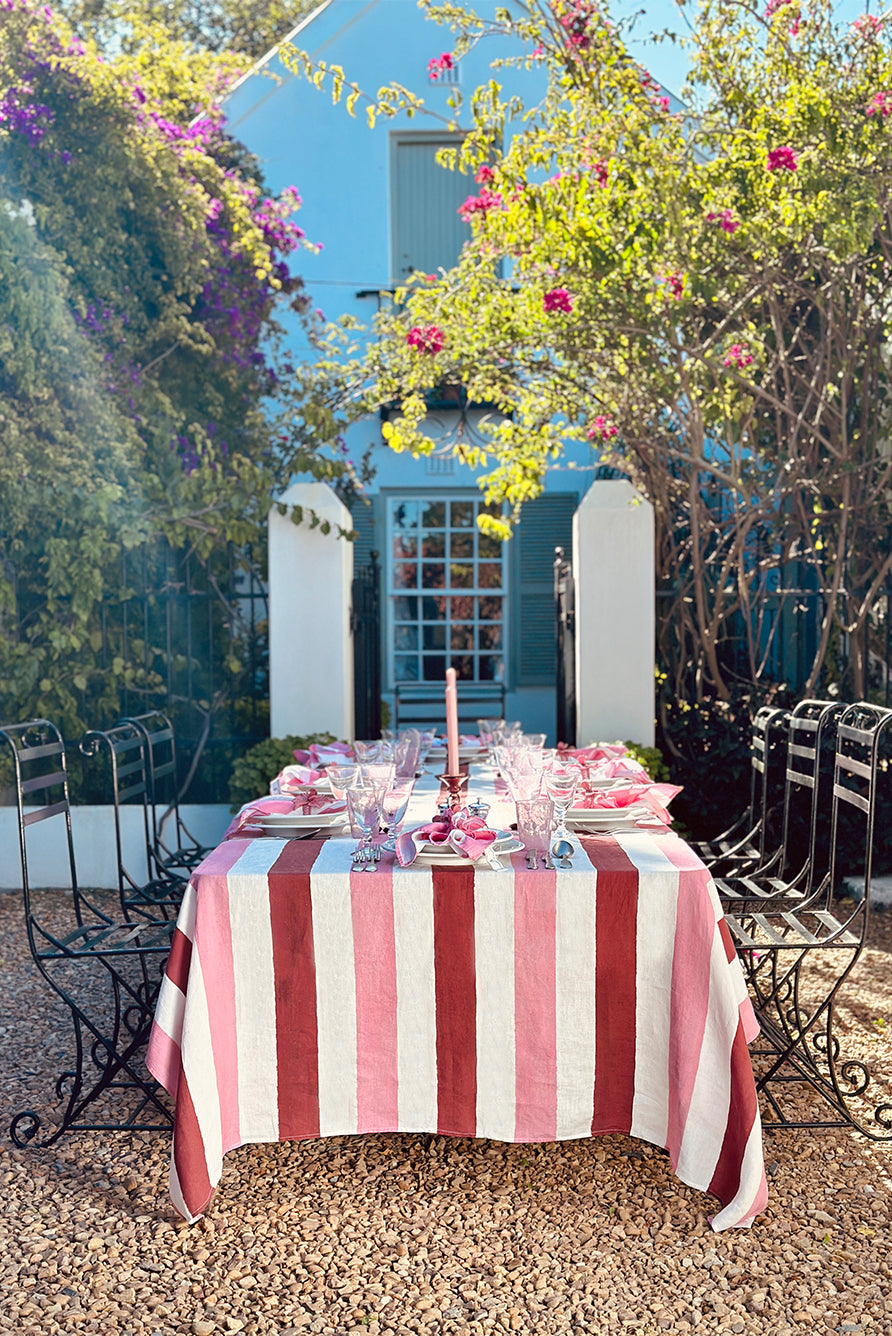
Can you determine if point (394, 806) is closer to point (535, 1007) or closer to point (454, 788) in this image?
point (454, 788)

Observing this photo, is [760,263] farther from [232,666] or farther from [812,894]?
[232,666]

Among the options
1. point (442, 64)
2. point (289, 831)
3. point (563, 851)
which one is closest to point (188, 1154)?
point (289, 831)

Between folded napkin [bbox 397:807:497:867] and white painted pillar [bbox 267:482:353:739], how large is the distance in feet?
8.76

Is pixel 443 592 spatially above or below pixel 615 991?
above

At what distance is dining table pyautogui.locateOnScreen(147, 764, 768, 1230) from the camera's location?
225 cm

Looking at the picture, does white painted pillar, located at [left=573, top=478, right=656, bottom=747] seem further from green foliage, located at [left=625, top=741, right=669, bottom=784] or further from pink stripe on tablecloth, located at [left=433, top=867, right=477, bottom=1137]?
pink stripe on tablecloth, located at [left=433, top=867, right=477, bottom=1137]

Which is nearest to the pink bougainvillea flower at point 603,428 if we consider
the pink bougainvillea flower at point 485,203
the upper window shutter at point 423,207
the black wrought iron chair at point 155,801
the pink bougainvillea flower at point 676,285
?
the pink bougainvillea flower at point 676,285

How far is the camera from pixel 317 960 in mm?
2336

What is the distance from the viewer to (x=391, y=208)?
8.89 m

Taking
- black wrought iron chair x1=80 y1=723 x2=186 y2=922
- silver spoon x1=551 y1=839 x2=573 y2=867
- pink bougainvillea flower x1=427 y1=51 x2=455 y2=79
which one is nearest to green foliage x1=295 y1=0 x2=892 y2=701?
pink bougainvillea flower x1=427 y1=51 x2=455 y2=79

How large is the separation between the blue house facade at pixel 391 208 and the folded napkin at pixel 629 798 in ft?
19.5

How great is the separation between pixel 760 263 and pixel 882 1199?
3.68 m

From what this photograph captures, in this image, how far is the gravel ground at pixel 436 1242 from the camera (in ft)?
6.68

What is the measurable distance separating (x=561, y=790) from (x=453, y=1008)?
0.63 m
